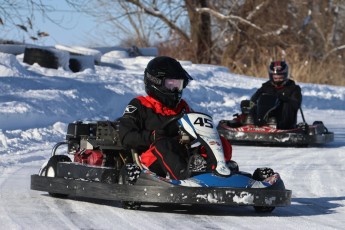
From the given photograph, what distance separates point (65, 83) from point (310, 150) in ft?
20.2

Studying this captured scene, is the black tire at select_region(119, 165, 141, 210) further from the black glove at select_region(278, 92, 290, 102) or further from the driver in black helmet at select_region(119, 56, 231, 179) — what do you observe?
the black glove at select_region(278, 92, 290, 102)

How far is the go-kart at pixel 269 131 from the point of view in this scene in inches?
534

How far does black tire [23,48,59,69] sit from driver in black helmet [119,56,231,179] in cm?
1245

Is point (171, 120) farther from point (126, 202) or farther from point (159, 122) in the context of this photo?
point (126, 202)

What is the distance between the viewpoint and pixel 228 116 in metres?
18.1

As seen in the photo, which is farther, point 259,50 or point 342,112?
point 259,50

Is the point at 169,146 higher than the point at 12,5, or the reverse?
the point at 12,5

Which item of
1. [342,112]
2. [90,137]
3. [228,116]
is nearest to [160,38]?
[342,112]

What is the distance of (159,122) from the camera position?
24.6 feet

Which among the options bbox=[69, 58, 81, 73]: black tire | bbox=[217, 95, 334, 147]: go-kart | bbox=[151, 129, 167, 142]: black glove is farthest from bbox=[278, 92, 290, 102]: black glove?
bbox=[69, 58, 81, 73]: black tire

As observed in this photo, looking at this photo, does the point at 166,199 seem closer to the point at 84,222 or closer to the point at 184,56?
the point at 84,222

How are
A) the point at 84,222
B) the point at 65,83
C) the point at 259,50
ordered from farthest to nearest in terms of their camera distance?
1. the point at 259,50
2. the point at 65,83
3. the point at 84,222

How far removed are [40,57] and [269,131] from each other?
25.6ft

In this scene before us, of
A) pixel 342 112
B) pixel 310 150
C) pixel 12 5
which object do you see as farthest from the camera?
pixel 342 112
